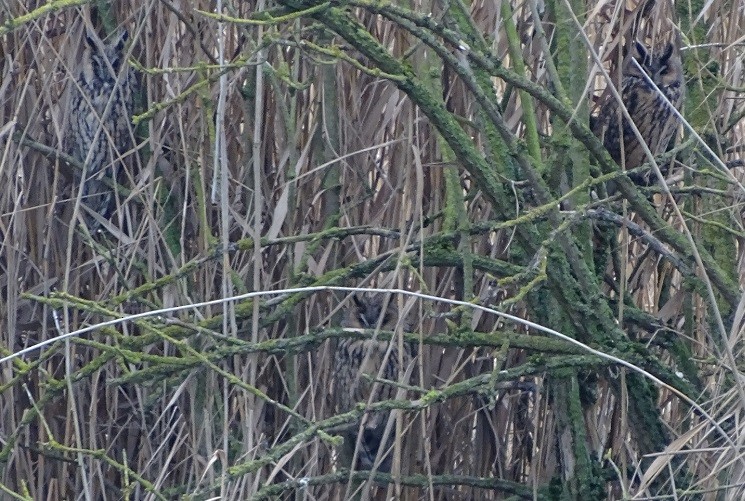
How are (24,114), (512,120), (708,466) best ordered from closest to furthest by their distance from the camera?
(708,466)
(512,120)
(24,114)

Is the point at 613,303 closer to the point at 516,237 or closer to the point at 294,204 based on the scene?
the point at 516,237

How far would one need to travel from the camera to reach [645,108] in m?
2.43

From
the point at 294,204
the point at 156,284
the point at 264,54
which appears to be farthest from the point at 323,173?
the point at 156,284

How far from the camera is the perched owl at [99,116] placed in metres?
2.25

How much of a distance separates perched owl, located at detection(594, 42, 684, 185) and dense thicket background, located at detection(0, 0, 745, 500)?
0.07 m

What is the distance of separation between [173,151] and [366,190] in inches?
17.8

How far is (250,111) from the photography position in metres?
1.99

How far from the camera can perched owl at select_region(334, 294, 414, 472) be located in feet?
6.93

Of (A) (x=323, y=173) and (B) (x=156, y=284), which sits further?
(A) (x=323, y=173)

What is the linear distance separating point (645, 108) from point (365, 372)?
971mm

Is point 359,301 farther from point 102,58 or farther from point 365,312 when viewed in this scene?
point 102,58

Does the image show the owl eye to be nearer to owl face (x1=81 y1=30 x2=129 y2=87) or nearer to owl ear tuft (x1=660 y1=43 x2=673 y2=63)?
owl face (x1=81 y1=30 x2=129 y2=87)

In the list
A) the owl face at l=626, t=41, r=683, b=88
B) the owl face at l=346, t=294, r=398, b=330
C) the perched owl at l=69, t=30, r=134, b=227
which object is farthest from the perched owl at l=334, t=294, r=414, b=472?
the owl face at l=626, t=41, r=683, b=88

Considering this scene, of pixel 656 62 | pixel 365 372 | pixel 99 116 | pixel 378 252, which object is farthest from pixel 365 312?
pixel 656 62
